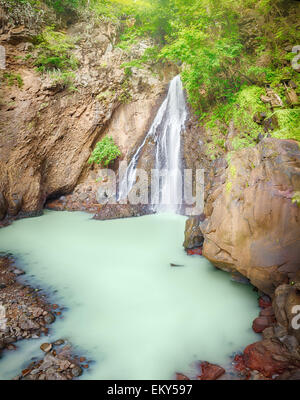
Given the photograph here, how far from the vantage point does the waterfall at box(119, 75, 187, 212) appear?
30.8 ft

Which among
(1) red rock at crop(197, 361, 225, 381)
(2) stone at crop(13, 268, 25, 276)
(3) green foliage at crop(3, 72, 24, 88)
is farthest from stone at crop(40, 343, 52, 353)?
(3) green foliage at crop(3, 72, 24, 88)

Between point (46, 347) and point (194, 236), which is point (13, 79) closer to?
point (194, 236)

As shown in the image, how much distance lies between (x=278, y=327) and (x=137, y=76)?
38.0 ft

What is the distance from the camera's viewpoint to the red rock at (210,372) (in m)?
2.68

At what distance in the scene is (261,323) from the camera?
337cm

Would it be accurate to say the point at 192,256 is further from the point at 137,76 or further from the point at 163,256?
the point at 137,76

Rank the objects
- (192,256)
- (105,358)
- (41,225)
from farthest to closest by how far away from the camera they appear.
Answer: (41,225) → (192,256) → (105,358)

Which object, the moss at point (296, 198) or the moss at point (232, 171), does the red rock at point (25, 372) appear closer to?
the moss at point (296, 198)

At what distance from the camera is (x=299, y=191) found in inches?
135

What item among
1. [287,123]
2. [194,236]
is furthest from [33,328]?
[287,123]

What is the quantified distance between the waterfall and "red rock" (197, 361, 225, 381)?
263 inches

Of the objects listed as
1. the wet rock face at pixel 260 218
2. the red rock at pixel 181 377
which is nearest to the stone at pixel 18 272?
the red rock at pixel 181 377

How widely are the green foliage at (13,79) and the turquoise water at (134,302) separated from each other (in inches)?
240

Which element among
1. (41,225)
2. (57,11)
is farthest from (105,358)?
(57,11)
